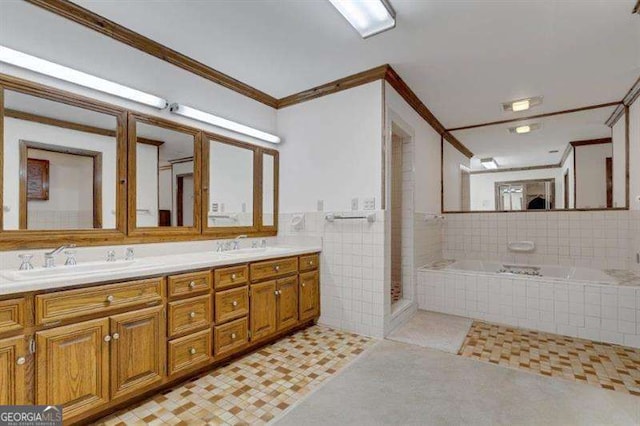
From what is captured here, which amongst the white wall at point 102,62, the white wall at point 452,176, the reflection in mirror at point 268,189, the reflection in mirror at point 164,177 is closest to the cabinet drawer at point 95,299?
the reflection in mirror at point 164,177

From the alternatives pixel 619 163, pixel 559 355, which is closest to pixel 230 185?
pixel 559 355

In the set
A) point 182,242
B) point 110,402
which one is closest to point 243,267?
point 182,242

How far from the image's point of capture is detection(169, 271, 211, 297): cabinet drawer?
191cm

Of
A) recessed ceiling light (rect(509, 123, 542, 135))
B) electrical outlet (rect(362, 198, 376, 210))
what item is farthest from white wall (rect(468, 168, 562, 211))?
electrical outlet (rect(362, 198, 376, 210))

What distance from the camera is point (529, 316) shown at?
3.01 metres

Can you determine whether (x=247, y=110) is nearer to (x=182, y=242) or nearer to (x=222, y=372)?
(x=182, y=242)

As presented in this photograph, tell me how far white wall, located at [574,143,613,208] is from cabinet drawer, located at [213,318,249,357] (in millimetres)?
4037

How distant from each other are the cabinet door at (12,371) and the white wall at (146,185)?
1031mm

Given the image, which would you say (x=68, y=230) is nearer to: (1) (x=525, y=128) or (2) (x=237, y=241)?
(2) (x=237, y=241)

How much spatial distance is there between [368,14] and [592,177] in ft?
11.3

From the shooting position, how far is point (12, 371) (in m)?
1.33

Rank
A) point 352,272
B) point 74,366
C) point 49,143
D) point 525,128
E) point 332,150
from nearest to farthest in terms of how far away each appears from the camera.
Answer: point 74,366, point 49,143, point 352,272, point 332,150, point 525,128

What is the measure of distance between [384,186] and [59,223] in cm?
239

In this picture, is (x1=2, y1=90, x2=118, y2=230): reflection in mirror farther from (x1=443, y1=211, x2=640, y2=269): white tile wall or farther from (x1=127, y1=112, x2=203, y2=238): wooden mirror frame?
(x1=443, y1=211, x2=640, y2=269): white tile wall
